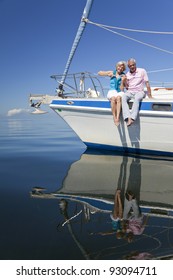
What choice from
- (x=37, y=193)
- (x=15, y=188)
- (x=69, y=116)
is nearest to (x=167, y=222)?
(x=37, y=193)

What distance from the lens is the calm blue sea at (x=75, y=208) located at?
3.23 metres

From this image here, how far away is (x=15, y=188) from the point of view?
5.77 m

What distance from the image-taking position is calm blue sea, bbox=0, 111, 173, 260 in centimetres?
323

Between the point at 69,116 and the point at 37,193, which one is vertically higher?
the point at 69,116

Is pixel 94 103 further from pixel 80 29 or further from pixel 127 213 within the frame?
pixel 127 213

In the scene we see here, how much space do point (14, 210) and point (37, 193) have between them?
935mm

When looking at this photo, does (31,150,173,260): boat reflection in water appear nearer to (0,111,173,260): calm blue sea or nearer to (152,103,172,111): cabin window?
(0,111,173,260): calm blue sea

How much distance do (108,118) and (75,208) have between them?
5.55m

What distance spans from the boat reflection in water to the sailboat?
128 centimetres

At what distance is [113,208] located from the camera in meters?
4.65

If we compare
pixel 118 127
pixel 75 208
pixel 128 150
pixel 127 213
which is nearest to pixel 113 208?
pixel 127 213
